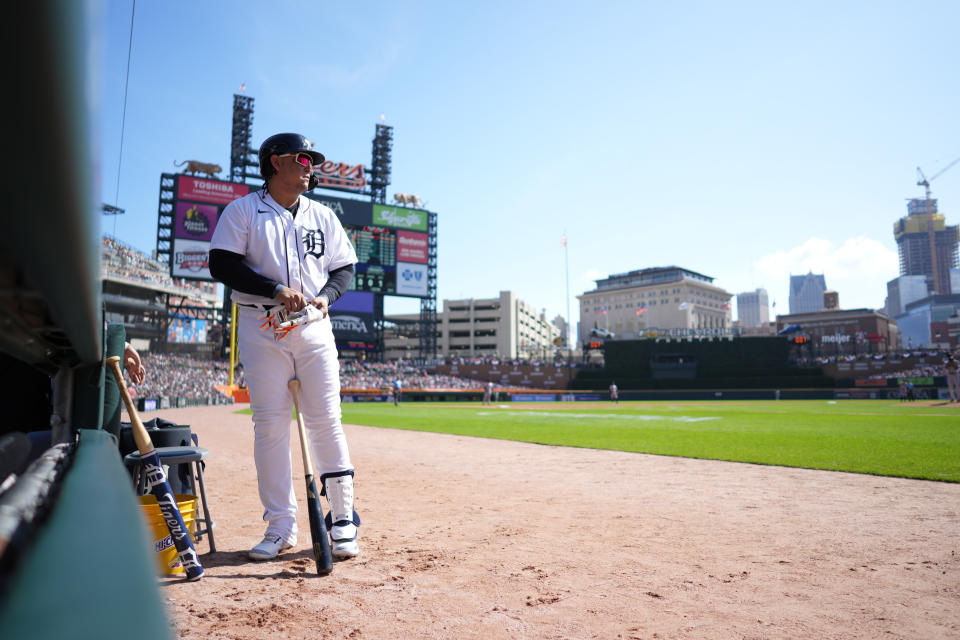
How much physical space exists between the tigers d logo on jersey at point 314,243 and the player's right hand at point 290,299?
0.44 m

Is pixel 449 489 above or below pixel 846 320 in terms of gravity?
below

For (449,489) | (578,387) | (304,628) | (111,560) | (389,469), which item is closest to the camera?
(111,560)

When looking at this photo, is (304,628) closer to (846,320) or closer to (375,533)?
(375,533)

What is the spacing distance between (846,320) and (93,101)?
4253 inches

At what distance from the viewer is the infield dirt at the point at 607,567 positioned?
2125 millimetres

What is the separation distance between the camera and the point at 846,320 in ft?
299

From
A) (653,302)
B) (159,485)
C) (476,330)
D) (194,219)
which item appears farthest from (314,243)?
(653,302)

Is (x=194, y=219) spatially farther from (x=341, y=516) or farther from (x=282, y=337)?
(x=341, y=516)

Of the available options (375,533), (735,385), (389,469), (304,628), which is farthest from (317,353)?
(735,385)

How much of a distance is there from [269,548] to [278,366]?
97cm

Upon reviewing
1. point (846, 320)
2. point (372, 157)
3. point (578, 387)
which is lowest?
point (578, 387)

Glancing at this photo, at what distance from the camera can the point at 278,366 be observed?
3.23m

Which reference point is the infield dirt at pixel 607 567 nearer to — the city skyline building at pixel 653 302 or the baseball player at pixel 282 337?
the baseball player at pixel 282 337

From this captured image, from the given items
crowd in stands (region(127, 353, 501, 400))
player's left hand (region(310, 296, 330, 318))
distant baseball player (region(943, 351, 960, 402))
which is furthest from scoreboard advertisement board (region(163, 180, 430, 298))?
player's left hand (region(310, 296, 330, 318))
